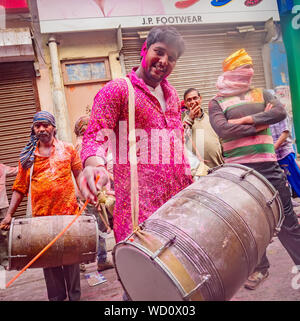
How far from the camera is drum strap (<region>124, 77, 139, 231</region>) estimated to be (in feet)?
4.96

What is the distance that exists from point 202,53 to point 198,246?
20.7 feet

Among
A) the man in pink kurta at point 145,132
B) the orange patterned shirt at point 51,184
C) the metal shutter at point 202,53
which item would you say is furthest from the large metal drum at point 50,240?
the metal shutter at point 202,53

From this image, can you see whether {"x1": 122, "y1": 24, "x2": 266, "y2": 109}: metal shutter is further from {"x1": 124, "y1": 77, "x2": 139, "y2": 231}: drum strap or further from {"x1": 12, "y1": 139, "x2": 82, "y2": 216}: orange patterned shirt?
{"x1": 124, "y1": 77, "x2": 139, "y2": 231}: drum strap

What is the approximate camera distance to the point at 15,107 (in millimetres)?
6086

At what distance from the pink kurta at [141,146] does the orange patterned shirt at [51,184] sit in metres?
1.38

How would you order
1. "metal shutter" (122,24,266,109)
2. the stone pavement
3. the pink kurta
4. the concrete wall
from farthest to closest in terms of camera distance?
"metal shutter" (122,24,266,109) < the concrete wall < the stone pavement < the pink kurta

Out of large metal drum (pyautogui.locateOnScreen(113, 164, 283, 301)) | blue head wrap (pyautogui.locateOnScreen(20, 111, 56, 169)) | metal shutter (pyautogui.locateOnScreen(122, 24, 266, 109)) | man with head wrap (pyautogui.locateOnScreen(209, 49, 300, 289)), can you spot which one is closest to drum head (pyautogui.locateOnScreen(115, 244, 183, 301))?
large metal drum (pyautogui.locateOnScreen(113, 164, 283, 301))

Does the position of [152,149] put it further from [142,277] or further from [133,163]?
[142,277]

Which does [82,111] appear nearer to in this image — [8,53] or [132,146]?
[8,53]

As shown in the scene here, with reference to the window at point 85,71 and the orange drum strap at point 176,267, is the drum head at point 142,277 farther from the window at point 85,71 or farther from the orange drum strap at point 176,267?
the window at point 85,71

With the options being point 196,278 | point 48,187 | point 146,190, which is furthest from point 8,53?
point 196,278

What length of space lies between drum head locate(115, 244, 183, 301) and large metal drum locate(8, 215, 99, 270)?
1109mm

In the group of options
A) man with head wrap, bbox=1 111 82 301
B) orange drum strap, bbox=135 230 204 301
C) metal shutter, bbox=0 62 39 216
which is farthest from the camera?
metal shutter, bbox=0 62 39 216

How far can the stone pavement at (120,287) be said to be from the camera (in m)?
2.34
